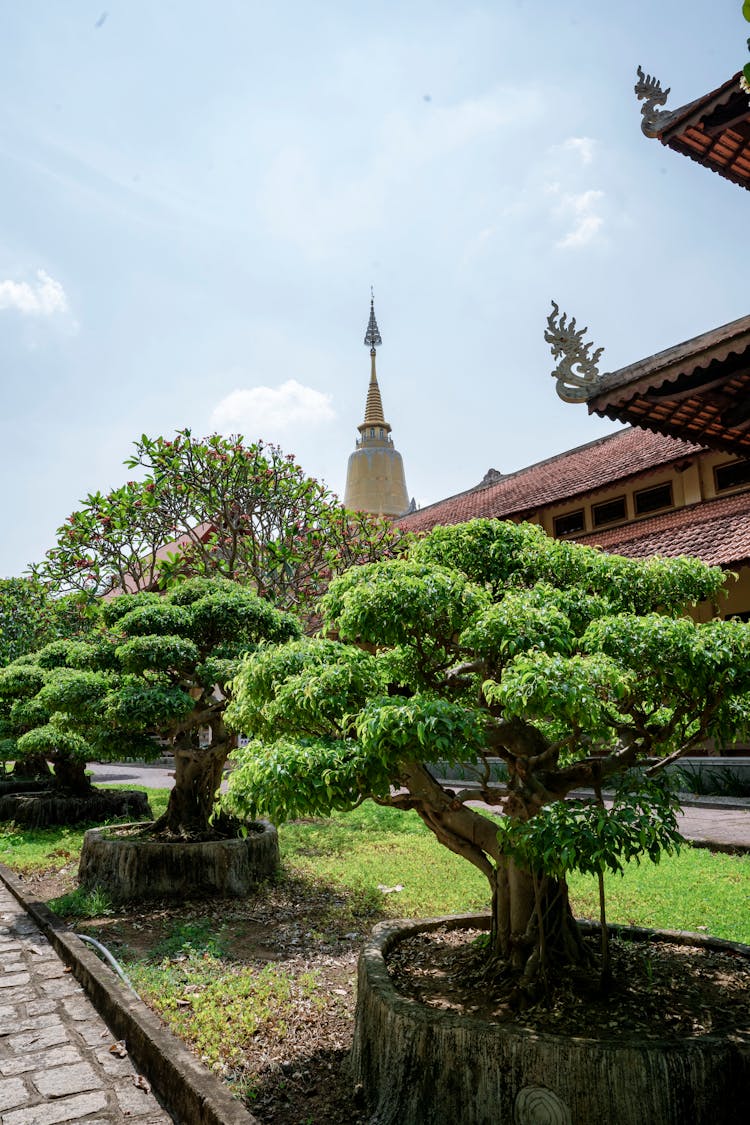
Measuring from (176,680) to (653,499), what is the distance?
10.2 m

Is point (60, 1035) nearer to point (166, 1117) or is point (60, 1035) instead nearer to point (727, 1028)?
point (166, 1117)

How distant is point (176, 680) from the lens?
331 inches

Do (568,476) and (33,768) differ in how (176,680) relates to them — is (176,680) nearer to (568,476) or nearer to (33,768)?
(33,768)

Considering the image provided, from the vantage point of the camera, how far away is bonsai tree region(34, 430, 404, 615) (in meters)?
12.6

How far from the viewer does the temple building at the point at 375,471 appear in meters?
40.3

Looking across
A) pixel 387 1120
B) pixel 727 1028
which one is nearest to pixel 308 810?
pixel 387 1120

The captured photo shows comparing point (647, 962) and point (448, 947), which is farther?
point (448, 947)

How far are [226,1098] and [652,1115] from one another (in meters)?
1.77

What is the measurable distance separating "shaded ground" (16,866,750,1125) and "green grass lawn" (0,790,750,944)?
42.0 inches

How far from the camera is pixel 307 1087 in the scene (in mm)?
3668

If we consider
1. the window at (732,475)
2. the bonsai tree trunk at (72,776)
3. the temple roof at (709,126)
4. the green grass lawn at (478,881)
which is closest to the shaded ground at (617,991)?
the green grass lawn at (478,881)

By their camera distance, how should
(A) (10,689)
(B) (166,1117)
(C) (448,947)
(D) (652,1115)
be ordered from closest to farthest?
(D) (652,1115) < (B) (166,1117) < (C) (448,947) < (A) (10,689)

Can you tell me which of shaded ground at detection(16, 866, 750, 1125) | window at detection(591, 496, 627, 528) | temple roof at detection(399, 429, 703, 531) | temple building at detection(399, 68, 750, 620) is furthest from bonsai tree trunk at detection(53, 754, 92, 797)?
window at detection(591, 496, 627, 528)

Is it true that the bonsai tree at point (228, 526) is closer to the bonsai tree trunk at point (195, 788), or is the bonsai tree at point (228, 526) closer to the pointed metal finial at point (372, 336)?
the bonsai tree trunk at point (195, 788)
